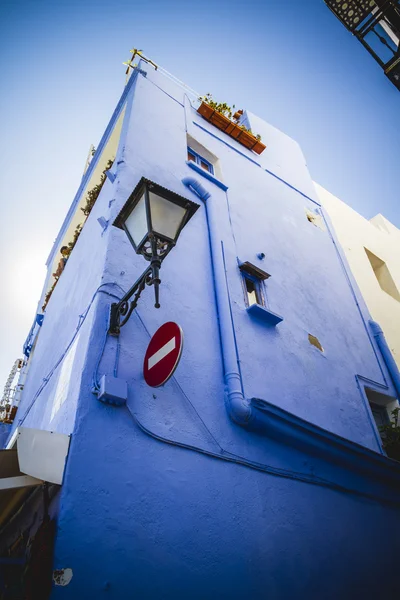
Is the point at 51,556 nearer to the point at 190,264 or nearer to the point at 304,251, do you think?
the point at 190,264

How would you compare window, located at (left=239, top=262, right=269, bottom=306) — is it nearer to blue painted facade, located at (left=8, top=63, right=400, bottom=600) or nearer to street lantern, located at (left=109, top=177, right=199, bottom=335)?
blue painted facade, located at (left=8, top=63, right=400, bottom=600)

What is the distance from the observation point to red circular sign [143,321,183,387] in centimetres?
295

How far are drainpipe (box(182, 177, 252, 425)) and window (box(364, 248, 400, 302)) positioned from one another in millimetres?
8314

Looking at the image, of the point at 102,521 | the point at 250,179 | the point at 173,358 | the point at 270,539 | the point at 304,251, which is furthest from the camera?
the point at 250,179

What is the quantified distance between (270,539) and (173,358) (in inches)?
91.5

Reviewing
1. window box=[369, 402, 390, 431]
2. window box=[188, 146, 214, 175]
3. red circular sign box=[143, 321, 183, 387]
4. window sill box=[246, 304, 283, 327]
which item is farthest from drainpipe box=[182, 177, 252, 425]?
window box=[369, 402, 390, 431]

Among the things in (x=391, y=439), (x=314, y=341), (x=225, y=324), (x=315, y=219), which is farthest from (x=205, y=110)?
(x=391, y=439)

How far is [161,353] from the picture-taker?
10.7 ft

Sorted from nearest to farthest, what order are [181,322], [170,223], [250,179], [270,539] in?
[170,223]
[270,539]
[181,322]
[250,179]

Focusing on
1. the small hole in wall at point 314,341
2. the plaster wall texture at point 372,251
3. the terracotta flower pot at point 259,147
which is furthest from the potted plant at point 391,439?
the terracotta flower pot at point 259,147

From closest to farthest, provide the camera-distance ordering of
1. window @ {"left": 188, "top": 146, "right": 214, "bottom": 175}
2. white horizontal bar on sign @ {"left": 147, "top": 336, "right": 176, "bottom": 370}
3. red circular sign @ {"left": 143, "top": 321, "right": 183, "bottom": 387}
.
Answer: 1. red circular sign @ {"left": 143, "top": 321, "right": 183, "bottom": 387}
2. white horizontal bar on sign @ {"left": 147, "top": 336, "right": 176, "bottom": 370}
3. window @ {"left": 188, "top": 146, "right": 214, "bottom": 175}

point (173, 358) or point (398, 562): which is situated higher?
point (173, 358)

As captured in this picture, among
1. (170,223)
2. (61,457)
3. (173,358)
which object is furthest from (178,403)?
(170,223)

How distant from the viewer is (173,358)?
2.97 metres
